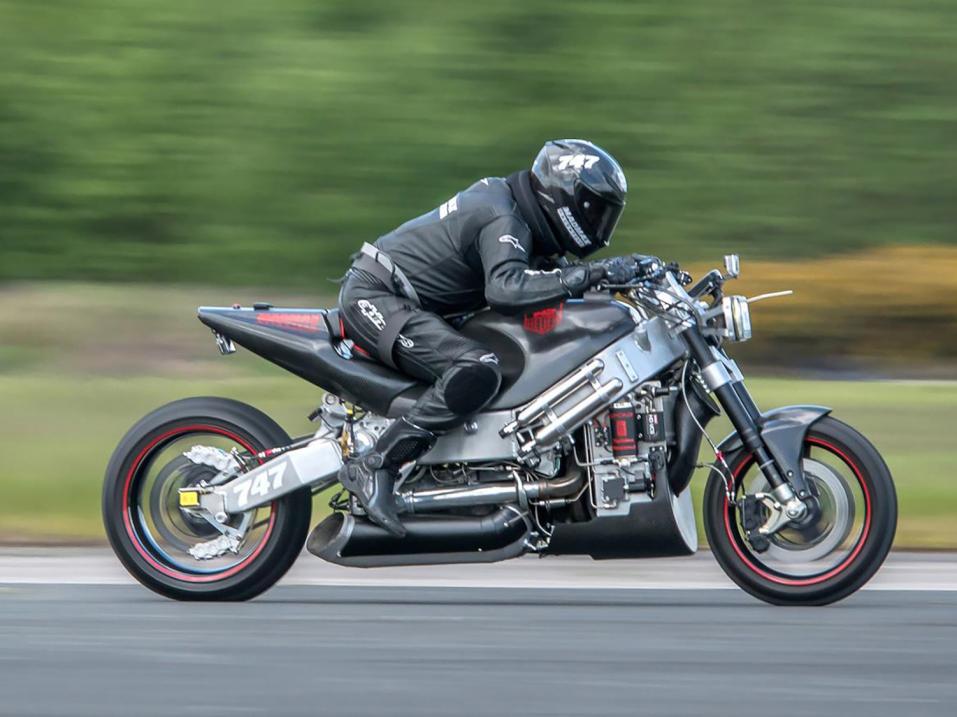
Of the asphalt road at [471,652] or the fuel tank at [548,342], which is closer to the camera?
the asphalt road at [471,652]

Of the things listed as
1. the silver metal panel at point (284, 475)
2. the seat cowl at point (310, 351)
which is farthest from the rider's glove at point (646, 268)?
the silver metal panel at point (284, 475)

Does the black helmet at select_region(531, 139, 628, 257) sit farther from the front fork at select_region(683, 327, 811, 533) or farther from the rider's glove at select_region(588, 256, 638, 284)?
the front fork at select_region(683, 327, 811, 533)

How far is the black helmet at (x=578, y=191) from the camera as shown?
6.59 metres

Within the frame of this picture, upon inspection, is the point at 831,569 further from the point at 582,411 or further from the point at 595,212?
the point at 595,212

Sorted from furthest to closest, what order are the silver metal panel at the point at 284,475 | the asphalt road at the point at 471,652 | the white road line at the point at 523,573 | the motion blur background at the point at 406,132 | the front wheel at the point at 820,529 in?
the motion blur background at the point at 406,132 < the white road line at the point at 523,573 < the silver metal panel at the point at 284,475 < the front wheel at the point at 820,529 < the asphalt road at the point at 471,652

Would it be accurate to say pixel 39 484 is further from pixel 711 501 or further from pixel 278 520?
pixel 711 501

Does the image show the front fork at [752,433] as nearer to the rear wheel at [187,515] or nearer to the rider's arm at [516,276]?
the rider's arm at [516,276]

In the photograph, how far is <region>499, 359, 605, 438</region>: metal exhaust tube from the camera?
21.6 feet

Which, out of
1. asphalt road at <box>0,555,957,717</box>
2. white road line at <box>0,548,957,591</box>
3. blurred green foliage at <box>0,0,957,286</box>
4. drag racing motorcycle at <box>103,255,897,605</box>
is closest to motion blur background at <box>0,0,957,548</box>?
blurred green foliage at <box>0,0,957,286</box>

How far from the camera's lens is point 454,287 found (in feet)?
22.2

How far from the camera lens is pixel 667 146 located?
1391 cm

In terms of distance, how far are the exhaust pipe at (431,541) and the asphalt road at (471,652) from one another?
0.63 feet

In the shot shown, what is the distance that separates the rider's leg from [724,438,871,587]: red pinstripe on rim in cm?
99

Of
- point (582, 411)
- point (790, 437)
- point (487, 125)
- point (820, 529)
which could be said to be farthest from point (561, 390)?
point (487, 125)
